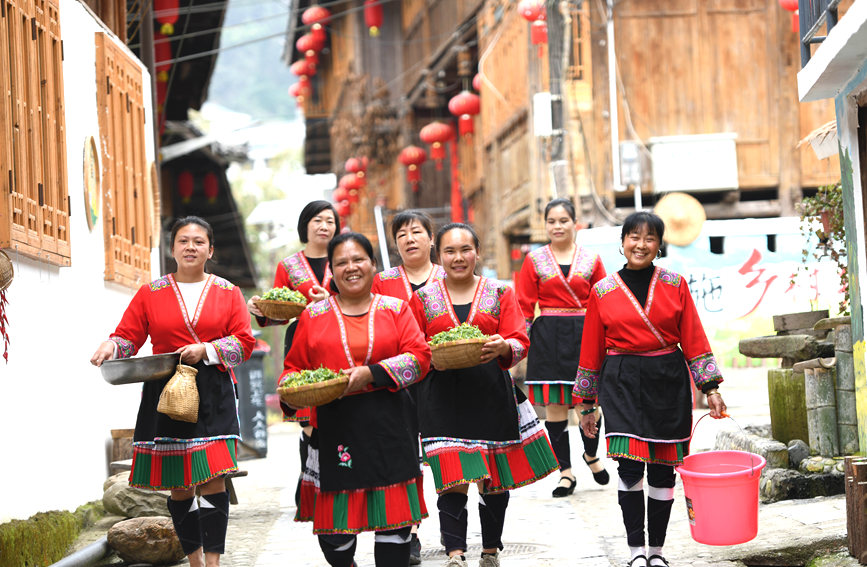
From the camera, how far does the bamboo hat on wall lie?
1595 centimetres

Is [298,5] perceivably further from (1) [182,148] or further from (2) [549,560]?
(2) [549,560]

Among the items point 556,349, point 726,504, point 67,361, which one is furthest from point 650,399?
point 67,361

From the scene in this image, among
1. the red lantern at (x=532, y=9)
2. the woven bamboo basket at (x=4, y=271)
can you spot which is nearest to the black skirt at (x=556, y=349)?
the woven bamboo basket at (x=4, y=271)

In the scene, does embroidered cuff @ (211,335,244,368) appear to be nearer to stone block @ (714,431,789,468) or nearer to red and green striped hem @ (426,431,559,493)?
red and green striped hem @ (426,431,559,493)

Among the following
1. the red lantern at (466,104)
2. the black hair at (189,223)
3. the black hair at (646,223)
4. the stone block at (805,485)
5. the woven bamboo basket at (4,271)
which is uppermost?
the red lantern at (466,104)

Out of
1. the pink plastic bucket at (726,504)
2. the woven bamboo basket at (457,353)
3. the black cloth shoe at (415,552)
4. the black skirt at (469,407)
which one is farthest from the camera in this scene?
the black cloth shoe at (415,552)

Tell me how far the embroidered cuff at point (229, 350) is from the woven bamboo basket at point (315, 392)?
147cm

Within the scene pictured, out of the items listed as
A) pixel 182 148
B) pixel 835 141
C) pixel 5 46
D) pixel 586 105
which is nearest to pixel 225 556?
pixel 5 46

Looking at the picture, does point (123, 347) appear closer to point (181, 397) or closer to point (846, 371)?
point (181, 397)

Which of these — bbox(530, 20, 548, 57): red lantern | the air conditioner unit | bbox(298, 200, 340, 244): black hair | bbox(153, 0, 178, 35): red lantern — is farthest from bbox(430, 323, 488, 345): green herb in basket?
the air conditioner unit

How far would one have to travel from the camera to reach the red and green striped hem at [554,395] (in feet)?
29.1

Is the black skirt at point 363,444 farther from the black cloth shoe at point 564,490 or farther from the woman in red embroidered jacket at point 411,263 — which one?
the black cloth shoe at point 564,490

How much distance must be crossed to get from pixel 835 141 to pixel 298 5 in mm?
24930

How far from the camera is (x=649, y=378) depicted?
6176 millimetres
